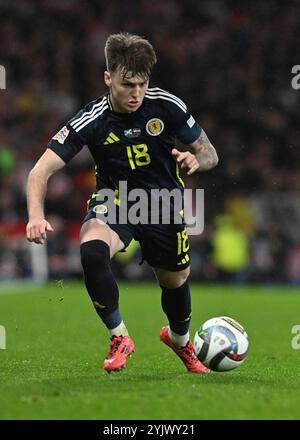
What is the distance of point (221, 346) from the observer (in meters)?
6.16

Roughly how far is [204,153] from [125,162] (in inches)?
21.0

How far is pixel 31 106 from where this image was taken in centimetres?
2166

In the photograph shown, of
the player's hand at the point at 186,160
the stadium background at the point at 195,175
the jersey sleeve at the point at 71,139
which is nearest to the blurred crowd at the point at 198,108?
the stadium background at the point at 195,175

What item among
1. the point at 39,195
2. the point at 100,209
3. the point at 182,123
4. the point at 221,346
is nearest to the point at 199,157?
the point at 182,123

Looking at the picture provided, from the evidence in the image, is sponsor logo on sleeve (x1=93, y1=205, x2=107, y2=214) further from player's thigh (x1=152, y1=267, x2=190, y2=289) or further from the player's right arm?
player's thigh (x1=152, y1=267, x2=190, y2=289)

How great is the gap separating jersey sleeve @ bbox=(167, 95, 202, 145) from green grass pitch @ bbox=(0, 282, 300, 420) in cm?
139

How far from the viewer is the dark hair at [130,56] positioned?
596 centimetres

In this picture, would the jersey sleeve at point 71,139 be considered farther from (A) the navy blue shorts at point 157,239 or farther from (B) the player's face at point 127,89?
(A) the navy blue shorts at point 157,239

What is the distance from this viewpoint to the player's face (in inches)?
236

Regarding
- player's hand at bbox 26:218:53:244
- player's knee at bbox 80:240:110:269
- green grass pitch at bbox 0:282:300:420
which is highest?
player's hand at bbox 26:218:53:244

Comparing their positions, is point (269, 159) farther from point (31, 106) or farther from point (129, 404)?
point (129, 404)

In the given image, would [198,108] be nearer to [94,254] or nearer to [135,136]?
[135,136]

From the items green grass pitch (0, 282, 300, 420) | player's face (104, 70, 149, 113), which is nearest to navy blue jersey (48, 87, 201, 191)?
player's face (104, 70, 149, 113)

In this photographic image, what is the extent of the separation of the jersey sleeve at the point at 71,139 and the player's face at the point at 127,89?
10.9 inches
